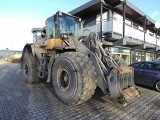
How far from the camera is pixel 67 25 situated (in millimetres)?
6137

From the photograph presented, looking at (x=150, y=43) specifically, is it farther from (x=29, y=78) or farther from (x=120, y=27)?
(x=29, y=78)

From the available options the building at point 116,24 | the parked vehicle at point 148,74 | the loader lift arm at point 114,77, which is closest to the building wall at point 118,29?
the building at point 116,24

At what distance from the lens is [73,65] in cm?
421

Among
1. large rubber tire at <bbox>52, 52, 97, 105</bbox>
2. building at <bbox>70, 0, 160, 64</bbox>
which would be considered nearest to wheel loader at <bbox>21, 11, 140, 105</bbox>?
large rubber tire at <bbox>52, 52, 97, 105</bbox>

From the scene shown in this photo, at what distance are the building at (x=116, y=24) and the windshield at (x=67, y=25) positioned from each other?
1.30 metres

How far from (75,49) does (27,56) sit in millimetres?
3269

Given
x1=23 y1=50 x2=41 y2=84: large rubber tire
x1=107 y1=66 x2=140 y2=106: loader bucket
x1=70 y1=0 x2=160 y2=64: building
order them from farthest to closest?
x1=70 y1=0 x2=160 y2=64: building, x1=23 y1=50 x2=41 y2=84: large rubber tire, x1=107 y1=66 x2=140 y2=106: loader bucket

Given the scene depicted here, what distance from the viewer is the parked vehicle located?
23.0ft

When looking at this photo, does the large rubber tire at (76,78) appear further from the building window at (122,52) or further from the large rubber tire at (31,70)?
the building window at (122,52)

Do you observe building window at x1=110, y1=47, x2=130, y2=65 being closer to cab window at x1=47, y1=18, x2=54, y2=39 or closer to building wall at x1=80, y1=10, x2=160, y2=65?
building wall at x1=80, y1=10, x2=160, y2=65

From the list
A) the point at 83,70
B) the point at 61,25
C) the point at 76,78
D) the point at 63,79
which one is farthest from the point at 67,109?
the point at 61,25

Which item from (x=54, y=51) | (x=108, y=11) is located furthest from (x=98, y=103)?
(x=108, y=11)

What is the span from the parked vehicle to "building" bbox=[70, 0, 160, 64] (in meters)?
3.64

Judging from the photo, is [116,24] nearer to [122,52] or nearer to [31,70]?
[122,52]
